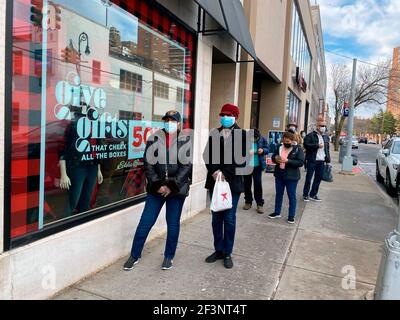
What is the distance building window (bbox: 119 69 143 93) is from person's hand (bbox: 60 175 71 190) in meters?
1.37

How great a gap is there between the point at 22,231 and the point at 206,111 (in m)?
4.33

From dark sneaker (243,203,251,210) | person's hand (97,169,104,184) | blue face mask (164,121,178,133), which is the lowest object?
dark sneaker (243,203,251,210)

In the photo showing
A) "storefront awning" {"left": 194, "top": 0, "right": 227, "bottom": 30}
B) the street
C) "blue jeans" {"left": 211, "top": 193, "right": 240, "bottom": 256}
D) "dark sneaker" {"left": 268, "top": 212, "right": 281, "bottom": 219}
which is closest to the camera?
"blue jeans" {"left": 211, "top": 193, "right": 240, "bottom": 256}

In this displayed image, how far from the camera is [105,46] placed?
12.7ft

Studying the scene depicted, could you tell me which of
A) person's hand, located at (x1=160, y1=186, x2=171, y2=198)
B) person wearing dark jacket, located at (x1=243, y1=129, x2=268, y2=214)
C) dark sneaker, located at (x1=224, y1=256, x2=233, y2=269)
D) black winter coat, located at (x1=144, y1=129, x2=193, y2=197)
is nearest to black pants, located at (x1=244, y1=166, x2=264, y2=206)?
person wearing dark jacket, located at (x1=243, y1=129, x2=268, y2=214)

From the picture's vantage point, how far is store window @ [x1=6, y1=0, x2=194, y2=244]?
2.85 m

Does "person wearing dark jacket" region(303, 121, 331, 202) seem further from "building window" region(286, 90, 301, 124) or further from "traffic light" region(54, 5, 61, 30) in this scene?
"building window" region(286, 90, 301, 124)

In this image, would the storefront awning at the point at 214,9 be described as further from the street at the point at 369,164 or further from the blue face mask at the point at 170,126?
the street at the point at 369,164

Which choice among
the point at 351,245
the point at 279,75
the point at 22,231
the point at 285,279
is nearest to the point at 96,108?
the point at 22,231

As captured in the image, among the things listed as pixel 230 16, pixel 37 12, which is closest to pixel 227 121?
pixel 37 12

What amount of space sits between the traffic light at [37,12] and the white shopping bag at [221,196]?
229cm

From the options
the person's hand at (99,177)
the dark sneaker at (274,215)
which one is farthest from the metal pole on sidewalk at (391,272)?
the dark sneaker at (274,215)

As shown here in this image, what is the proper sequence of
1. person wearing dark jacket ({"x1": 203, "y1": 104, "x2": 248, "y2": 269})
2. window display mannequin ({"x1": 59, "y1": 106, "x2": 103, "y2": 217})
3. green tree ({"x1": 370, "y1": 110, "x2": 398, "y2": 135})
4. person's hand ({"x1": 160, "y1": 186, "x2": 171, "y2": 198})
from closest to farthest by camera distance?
window display mannequin ({"x1": 59, "y1": 106, "x2": 103, "y2": 217}) < person's hand ({"x1": 160, "y1": 186, "x2": 171, "y2": 198}) < person wearing dark jacket ({"x1": 203, "y1": 104, "x2": 248, "y2": 269}) < green tree ({"x1": 370, "y1": 110, "x2": 398, "y2": 135})

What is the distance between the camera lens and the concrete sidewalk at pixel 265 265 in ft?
11.1
